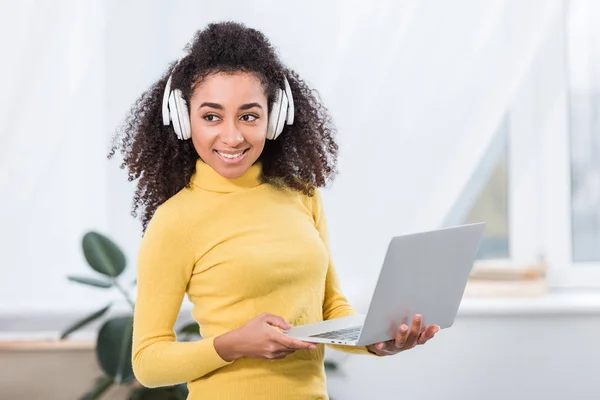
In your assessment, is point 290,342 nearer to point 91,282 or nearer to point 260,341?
point 260,341

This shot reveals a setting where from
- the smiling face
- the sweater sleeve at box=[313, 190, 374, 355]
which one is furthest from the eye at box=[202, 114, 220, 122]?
the sweater sleeve at box=[313, 190, 374, 355]

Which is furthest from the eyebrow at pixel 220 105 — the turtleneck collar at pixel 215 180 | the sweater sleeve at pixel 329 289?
the sweater sleeve at pixel 329 289

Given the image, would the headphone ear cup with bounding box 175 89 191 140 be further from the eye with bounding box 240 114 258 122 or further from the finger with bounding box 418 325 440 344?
the finger with bounding box 418 325 440 344

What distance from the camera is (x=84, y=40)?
2.54 m

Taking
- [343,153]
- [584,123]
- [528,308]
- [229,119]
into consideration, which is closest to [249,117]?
[229,119]

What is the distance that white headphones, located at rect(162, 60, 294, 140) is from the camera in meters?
1.31

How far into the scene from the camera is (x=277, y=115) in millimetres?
1349

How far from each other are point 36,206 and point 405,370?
1173 millimetres

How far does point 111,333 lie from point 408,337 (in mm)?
1200

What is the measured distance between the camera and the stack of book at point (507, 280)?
2611 millimetres

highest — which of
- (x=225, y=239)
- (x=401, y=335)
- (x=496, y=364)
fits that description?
(x=225, y=239)

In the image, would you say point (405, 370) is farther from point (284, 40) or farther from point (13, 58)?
point (13, 58)

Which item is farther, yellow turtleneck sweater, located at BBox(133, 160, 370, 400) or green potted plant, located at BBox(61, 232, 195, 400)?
green potted plant, located at BBox(61, 232, 195, 400)

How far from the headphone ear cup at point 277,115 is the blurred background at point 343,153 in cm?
118
